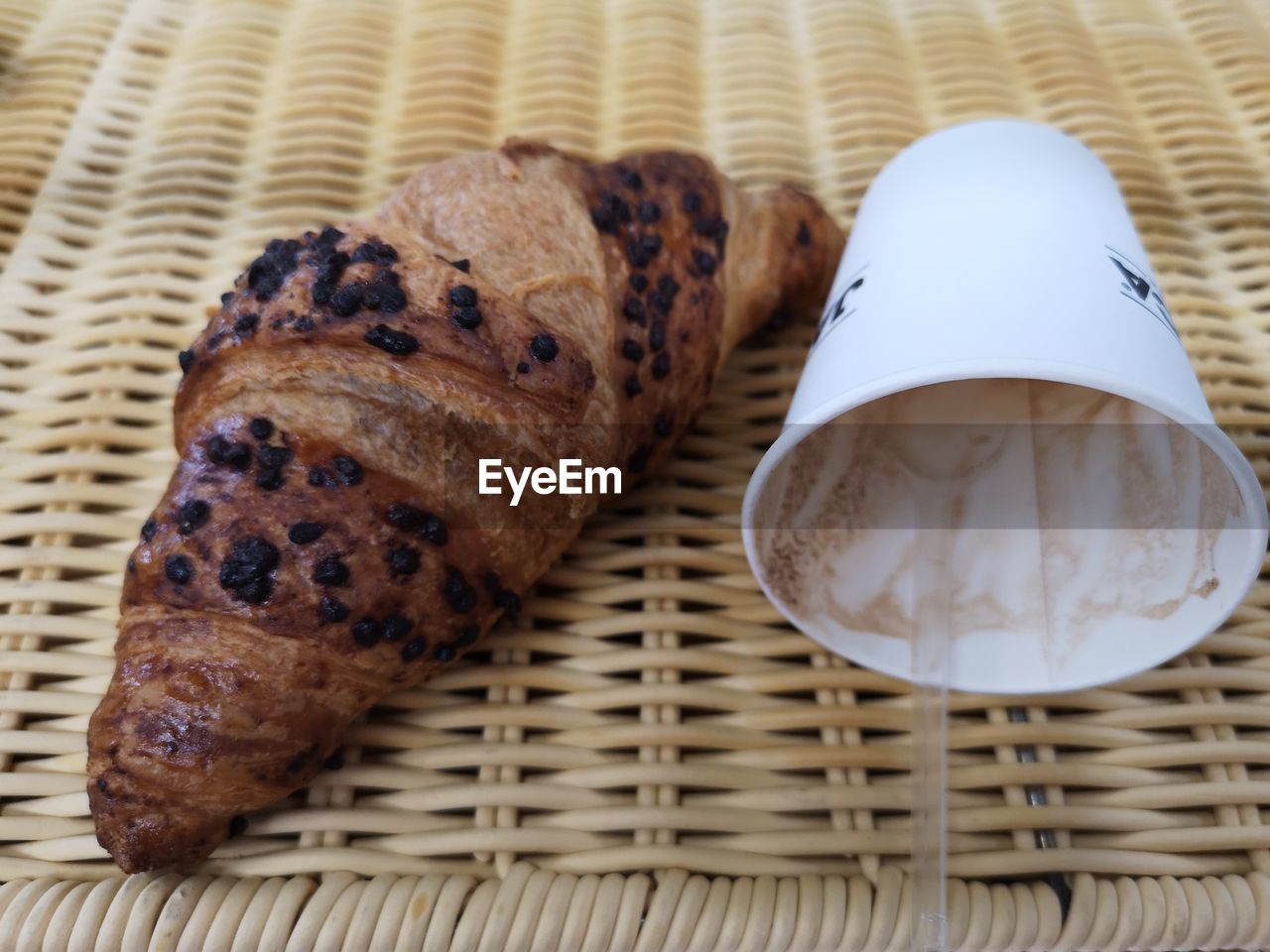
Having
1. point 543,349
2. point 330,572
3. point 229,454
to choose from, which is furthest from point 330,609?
point 543,349

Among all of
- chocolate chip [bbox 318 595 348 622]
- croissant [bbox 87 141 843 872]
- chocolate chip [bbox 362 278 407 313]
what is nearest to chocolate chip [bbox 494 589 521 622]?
croissant [bbox 87 141 843 872]

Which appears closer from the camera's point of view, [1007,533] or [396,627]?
[396,627]

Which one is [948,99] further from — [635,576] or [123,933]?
[123,933]

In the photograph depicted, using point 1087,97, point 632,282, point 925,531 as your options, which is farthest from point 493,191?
point 1087,97

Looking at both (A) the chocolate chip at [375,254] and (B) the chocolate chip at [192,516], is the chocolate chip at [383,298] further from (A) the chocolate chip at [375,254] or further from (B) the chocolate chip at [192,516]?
(B) the chocolate chip at [192,516]

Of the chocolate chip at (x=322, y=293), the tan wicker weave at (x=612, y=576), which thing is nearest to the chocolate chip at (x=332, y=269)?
the chocolate chip at (x=322, y=293)

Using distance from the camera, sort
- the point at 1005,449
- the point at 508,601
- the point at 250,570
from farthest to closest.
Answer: the point at 1005,449
the point at 508,601
the point at 250,570

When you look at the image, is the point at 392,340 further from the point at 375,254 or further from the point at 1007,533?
the point at 1007,533

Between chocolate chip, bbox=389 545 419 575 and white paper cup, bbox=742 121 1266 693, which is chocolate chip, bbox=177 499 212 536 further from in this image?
white paper cup, bbox=742 121 1266 693
